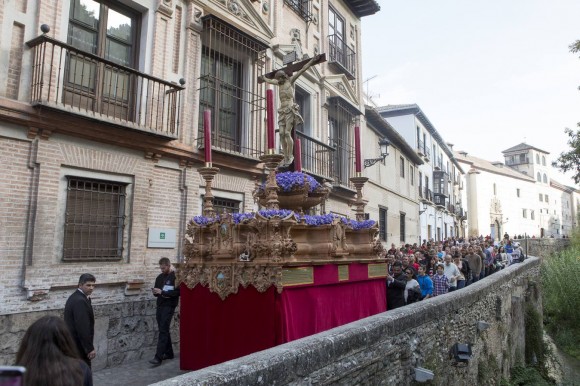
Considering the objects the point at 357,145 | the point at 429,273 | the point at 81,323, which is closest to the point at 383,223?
the point at 429,273

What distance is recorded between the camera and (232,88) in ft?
37.9

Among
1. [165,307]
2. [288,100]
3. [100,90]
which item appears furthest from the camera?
[100,90]

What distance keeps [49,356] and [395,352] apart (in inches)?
135

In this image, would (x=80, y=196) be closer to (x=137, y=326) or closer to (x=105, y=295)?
(x=105, y=295)

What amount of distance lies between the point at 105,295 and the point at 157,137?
2945mm

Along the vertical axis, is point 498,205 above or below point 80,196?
above

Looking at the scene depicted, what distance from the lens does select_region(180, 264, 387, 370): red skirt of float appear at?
536 cm

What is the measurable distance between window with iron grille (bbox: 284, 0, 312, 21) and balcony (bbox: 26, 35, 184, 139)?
6116 mm

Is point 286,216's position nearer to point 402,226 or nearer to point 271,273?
point 271,273

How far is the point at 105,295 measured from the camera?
797cm

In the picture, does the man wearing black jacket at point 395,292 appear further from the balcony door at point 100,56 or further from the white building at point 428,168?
the white building at point 428,168

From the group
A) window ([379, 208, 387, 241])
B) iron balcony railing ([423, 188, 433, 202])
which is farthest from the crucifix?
iron balcony railing ([423, 188, 433, 202])

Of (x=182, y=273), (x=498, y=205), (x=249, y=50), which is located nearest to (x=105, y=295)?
(x=182, y=273)

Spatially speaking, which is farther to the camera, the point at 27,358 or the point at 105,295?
the point at 105,295
